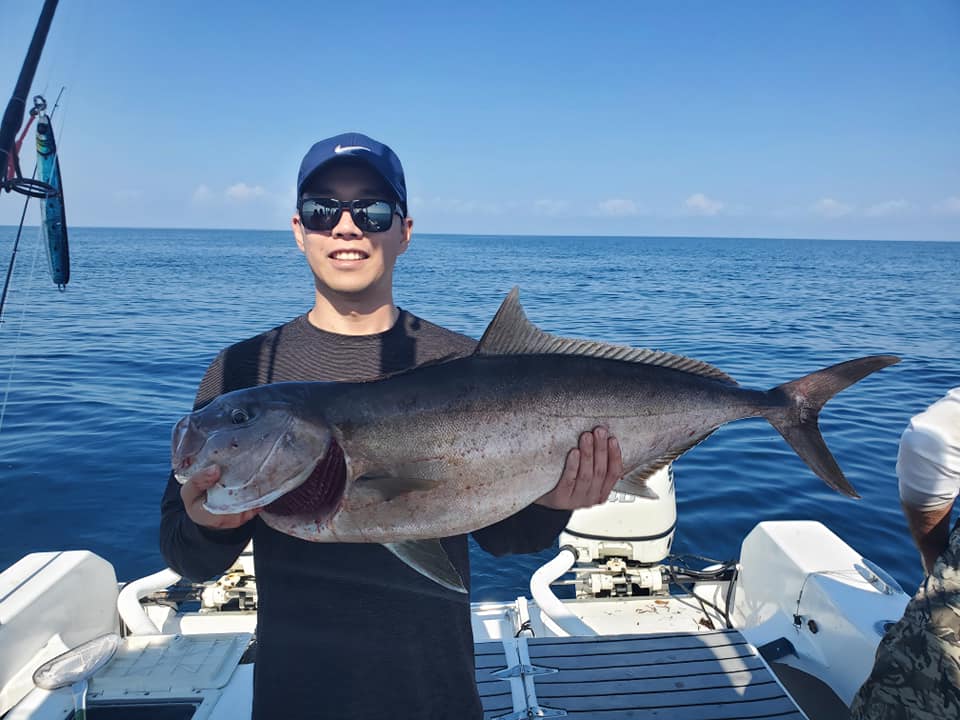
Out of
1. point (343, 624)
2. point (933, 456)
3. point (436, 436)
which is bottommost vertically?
point (343, 624)

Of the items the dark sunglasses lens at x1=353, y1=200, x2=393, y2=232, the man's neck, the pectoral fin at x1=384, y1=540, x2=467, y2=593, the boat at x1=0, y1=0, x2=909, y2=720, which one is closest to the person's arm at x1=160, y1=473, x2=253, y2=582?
the pectoral fin at x1=384, y1=540, x2=467, y2=593

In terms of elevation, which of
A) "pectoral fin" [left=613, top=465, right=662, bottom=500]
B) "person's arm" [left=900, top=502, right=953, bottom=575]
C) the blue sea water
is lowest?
the blue sea water

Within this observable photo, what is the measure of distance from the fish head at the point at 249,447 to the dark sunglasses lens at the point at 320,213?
866 millimetres

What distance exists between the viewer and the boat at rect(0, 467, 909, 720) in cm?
405

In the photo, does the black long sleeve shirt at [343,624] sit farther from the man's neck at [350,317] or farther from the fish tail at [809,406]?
the fish tail at [809,406]

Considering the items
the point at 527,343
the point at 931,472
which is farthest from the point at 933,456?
the point at 527,343

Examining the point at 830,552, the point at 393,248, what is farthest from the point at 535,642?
the point at 393,248

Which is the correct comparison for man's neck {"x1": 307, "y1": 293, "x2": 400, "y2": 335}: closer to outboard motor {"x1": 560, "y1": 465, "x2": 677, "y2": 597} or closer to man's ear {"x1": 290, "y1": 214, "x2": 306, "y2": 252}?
man's ear {"x1": 290, "y1": 214, "x2": 306, "y2": 252}

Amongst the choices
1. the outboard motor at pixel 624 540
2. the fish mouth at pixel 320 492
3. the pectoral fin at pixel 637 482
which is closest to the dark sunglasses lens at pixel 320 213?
the fish mouth at pixel 320 492

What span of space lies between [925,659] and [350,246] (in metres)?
3.16

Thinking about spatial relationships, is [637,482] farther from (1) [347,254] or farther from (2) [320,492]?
(1) [347,254]

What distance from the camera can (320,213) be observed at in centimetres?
271

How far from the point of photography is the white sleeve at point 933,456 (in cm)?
313

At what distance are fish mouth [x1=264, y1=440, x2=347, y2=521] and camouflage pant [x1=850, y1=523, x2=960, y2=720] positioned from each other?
8.77ft
